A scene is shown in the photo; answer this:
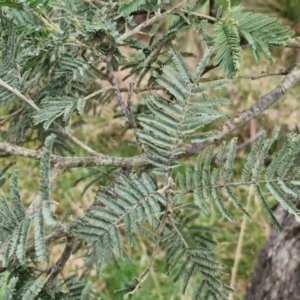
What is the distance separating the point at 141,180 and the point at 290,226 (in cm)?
68

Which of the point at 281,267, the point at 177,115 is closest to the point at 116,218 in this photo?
the point at 177,115

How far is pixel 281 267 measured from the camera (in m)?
1.02

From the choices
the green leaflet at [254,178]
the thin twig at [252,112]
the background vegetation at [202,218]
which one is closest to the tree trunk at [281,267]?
the background vegetation at [202,218]

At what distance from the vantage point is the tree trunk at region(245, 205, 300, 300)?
0.98 m

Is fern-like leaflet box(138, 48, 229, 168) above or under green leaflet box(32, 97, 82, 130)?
above

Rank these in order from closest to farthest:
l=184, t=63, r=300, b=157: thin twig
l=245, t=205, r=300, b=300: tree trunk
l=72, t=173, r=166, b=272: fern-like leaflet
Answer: l=72, t=173, r=166, b=272: fern-like leaflet
l=184, t=63, r=300, b=157: thin twig
l=245, t=205, r=300, b=300: tree trunk

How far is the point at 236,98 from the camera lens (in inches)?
75.5

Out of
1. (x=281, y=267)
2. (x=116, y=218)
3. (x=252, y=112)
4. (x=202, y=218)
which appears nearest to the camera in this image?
(x=116, y=218)

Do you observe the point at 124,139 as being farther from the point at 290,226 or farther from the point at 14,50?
the point at 14,50

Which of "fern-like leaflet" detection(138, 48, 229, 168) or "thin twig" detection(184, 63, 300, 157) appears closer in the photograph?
"fern-like leaflet" detection(138, 48, 229, 168)

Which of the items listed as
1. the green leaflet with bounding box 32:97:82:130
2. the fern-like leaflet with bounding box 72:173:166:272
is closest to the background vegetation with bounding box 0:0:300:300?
the green leaflet with bounding box 32:97:82:130

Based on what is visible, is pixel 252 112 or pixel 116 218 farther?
pixel 252 112

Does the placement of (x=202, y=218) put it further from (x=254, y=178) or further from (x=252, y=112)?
(x=254, y=178)

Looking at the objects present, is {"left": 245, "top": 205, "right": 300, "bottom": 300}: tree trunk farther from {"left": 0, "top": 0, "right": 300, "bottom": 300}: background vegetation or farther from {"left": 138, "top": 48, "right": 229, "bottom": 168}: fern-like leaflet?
{"left": 138, "top": 48, "right": 229, "bottom": 168}: fern-like leaflet
